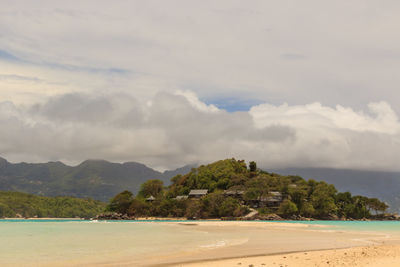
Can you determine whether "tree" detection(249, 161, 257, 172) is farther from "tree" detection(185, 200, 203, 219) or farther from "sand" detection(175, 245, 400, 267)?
"sand" detection(175, 245, 400, 267)

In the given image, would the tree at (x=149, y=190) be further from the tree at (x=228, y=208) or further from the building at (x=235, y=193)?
the tree at (x=228, y=208)

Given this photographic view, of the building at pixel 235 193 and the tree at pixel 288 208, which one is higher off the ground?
the building at pixel 235 193

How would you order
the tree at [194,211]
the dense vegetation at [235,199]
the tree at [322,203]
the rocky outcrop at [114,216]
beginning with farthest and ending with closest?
1. the rocky outcrop at [114,216]
2. the tree at [322,203]
3. the tree at [194,211]
4. the dense vegetation at [235,199]

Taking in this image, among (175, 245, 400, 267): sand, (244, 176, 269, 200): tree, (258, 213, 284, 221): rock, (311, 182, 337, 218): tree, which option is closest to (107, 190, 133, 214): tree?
(244, 176, 269, 200): tree

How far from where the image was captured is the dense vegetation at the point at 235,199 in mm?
142750

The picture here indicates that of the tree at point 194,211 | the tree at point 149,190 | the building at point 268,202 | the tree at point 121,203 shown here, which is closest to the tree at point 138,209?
the tree at point 121,203

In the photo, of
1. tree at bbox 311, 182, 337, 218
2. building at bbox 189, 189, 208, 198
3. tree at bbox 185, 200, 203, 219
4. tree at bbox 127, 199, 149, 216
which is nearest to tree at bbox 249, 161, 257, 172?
building at bbox 189, 189, 208, 198

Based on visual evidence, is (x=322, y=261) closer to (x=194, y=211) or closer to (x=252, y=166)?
(x=194, y=211)

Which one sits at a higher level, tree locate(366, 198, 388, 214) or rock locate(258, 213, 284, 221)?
tree locate(366, 198, 388, 214)

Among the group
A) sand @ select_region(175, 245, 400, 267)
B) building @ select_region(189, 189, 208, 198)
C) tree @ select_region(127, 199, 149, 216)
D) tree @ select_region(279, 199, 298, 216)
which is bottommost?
tree @ select_region(127, 199, 149, 216)

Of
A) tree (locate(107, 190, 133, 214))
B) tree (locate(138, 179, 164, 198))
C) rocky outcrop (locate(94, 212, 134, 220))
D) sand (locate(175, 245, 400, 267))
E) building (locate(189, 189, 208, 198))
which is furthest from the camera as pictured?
tree (locate(138, 179, 164, 198))

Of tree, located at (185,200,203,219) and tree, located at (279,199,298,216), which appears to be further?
tree, located at (185,200,203,219)

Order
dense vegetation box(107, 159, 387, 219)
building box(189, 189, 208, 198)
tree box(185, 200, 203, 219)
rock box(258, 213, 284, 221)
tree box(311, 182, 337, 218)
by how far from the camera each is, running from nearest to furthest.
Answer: rock box(258, 213, 284, 221), dense vegetation box(107, 159, 387, 219), tree box(185, 200, 203, 219), tree box(311, 182, 337, 218), building box(189, 189, 208, 198)

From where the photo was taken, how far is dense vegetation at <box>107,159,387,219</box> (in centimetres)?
14275
